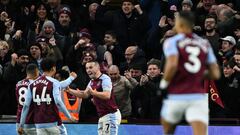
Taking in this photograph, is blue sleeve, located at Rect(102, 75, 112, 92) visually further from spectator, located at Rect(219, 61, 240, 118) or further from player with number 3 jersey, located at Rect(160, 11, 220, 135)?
player with number 3 jersey, located at Rect(160, 11, 220, 135)

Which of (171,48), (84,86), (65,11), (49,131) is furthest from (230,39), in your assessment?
(171,48)

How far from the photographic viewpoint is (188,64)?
9.25m

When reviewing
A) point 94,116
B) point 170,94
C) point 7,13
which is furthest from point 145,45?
point 170,94

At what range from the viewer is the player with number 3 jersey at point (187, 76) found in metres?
9.24

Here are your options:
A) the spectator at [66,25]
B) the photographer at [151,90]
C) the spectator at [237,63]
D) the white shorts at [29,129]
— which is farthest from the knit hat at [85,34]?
the white shorts at [29,129]

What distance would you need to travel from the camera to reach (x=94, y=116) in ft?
50.1

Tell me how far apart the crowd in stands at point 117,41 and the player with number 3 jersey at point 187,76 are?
5137mm

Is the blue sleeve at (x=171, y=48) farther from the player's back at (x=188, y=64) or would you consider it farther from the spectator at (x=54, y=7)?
the spectator at (x=54, y=7)

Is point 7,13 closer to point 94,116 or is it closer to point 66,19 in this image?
point 66,19

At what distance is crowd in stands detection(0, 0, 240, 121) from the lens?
14875mm

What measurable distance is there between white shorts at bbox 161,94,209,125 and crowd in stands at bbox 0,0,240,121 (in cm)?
513

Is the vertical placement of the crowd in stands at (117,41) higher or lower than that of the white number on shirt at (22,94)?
higher

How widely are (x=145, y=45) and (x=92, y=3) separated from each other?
188 cm

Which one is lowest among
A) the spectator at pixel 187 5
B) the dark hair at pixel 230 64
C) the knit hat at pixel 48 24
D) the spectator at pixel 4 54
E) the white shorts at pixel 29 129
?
the white shorts at pixel 29 129
